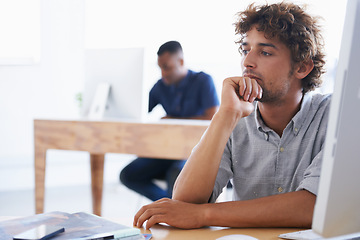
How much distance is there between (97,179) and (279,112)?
1.76 meters

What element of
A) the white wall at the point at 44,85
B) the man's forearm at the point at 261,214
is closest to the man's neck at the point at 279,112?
the man's forearm at the point at 261,214

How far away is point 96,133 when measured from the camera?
2195 mm

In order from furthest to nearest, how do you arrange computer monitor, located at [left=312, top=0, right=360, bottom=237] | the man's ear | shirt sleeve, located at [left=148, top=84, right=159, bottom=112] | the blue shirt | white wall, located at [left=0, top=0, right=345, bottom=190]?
white wall, located at [left=0, top=0, right=345, bottom=190] < shirt sleeve, located at [left=148, top=84, right=159, bottom=112] < the blue shirt < the man's ear < computer monitor, located at [left=312, top=0, right=360, bottom=237]

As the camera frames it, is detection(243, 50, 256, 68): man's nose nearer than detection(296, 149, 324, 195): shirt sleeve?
No

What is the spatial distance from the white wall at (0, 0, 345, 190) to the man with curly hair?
2.36 metres

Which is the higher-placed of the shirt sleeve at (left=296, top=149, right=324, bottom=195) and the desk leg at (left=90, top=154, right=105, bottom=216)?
the shirt sleeve at (left=296, top=149, right=324, bottom=195)

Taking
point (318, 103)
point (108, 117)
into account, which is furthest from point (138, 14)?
point (318, 103)

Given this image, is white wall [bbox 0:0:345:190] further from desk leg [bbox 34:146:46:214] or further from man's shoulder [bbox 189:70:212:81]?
desk leg [bbox 34:146:46:214]

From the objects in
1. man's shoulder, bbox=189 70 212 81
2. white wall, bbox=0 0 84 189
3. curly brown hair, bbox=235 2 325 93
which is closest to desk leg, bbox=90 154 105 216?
man's shoulder, bbox=189 70 212 81

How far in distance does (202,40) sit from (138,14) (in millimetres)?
723

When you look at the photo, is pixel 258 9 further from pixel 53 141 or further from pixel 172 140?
pixel 53 141

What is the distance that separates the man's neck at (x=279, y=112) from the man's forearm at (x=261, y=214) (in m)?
0.35

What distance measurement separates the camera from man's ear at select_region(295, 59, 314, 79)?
47.2 inches

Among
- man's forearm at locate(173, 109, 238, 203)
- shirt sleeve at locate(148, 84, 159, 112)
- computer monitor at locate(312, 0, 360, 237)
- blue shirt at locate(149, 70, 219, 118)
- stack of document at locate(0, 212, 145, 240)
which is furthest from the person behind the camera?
shirt sleeve at locate(148, 84, 159, 112)
